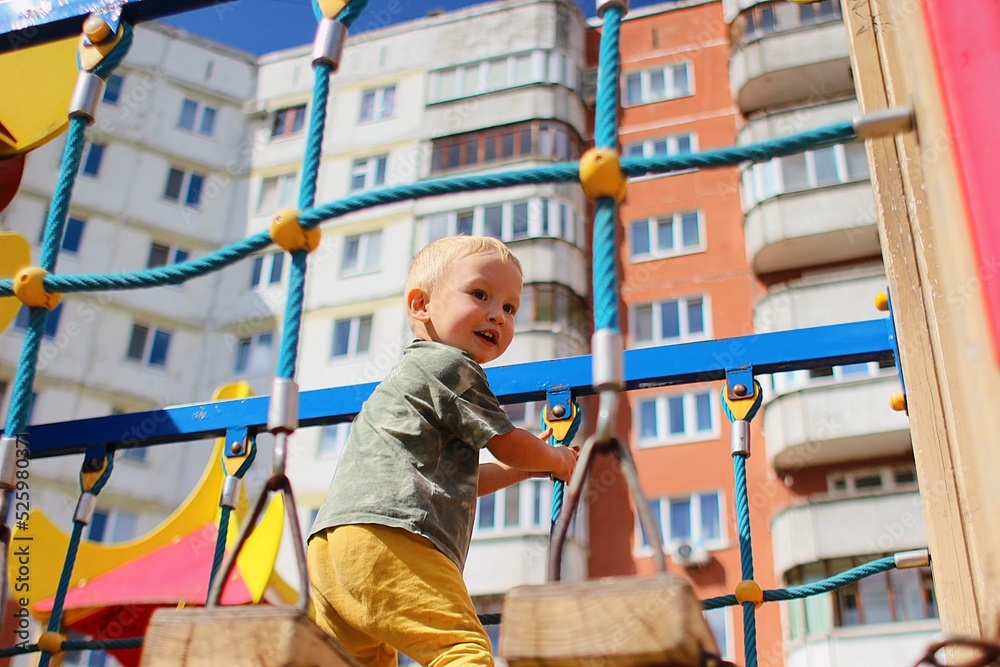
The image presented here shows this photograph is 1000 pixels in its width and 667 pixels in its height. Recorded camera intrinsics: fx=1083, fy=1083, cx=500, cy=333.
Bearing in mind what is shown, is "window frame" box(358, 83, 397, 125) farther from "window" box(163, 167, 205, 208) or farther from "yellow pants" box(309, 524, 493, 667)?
"yellow pants" box(309, 524, 493, 667)

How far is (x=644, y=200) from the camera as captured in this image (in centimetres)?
1792

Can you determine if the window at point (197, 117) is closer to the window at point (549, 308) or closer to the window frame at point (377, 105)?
the window frame at point (377, 105)

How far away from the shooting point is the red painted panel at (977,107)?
3.84ft

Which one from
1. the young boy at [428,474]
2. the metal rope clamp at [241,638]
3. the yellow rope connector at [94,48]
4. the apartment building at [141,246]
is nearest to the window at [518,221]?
the apartment building at [141,246]

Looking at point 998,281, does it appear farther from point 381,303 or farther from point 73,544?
point 381,303

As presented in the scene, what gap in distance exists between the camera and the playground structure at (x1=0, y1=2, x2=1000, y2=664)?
1.19 meters

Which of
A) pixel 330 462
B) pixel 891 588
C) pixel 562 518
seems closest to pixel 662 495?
pixel 891 588

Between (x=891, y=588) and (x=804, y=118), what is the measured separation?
274 inches

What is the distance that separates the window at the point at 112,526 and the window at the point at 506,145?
7544mm

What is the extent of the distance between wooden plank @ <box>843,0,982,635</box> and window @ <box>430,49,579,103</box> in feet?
55.5

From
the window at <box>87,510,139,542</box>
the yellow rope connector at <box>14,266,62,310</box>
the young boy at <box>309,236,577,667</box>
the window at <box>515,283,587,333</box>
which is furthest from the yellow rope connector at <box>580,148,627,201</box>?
the window at <box>87,510,139,542</box>

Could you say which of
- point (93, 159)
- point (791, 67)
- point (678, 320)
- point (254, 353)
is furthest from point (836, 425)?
point (93, 159)

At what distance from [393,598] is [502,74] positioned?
18.0 metres

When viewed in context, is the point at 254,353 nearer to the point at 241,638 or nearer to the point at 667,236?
the point at 667,236
